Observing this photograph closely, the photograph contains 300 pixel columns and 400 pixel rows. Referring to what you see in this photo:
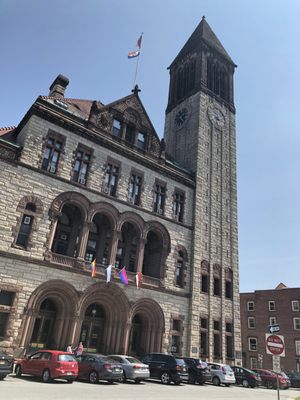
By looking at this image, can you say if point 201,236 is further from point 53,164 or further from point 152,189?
point 53,164

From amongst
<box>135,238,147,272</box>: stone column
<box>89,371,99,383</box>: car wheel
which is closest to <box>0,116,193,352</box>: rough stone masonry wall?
<box>135,238,147,272</box>: stone column

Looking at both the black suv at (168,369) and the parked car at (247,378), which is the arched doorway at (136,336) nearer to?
the black suv at (168,369)

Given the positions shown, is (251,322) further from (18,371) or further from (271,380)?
(18,371)

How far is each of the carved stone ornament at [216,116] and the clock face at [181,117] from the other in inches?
122

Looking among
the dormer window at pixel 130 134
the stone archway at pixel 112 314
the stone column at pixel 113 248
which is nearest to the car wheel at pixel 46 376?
the stone archway at pixel 112 314

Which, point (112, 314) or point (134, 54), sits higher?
point (134, 54)

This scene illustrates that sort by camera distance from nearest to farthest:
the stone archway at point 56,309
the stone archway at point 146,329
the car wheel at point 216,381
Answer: the stone archway at point 56,309 < the car wheel at point 216,381 < the stone archway at point 146,329

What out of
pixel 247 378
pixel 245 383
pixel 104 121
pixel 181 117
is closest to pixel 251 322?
pixel 245 383

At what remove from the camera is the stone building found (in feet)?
81.8

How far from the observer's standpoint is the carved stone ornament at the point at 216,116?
44438 millimetres

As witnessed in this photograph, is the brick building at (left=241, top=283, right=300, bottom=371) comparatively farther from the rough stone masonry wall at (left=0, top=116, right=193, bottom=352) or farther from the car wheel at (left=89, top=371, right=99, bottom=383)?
the car wheel at (left=89, top=371, right=99, bottom=383)

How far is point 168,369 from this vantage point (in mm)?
21000

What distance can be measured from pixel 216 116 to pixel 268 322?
119ft

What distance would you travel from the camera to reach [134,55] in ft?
132
